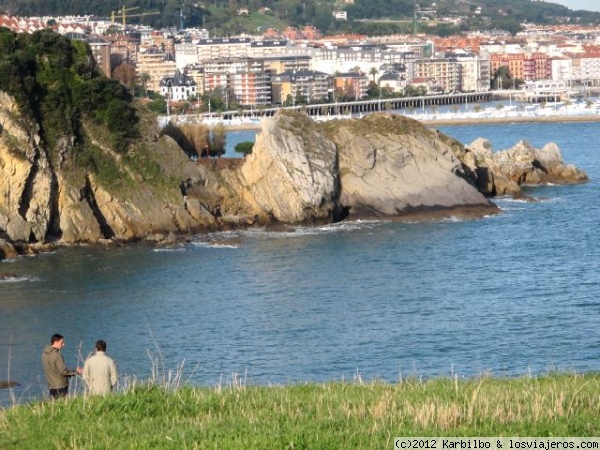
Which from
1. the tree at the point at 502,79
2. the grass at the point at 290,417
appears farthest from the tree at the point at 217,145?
the tree at the point at 502,79

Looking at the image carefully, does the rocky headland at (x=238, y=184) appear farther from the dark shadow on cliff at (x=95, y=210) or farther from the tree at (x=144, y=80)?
the tree at (x=144, y=80)

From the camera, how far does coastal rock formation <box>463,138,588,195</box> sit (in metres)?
41.7

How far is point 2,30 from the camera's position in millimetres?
36188

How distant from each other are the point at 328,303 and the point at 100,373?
12928 millimetres

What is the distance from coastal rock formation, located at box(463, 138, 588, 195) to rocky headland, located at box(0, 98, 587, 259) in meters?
1.95

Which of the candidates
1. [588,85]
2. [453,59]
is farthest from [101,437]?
[588,85]

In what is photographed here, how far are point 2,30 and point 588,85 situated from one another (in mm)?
115357

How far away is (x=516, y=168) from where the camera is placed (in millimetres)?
44438

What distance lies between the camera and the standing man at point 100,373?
1079cm

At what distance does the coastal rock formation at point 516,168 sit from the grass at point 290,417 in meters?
30.7

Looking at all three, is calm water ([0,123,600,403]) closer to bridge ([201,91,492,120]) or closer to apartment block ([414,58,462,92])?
bridge ([201,91,492,120])

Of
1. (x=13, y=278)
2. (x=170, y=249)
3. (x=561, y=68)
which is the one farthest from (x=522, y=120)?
(x=13, y=278)

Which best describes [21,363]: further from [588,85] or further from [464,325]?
[588,85]

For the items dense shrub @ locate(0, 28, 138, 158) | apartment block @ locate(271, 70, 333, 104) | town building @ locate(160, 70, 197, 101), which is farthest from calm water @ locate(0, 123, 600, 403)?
apartment block @ locate(271, 70, 333, 104)
